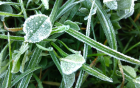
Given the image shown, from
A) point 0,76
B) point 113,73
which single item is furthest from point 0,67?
point 113,73

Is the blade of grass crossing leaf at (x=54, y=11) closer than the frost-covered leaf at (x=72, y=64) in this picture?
No

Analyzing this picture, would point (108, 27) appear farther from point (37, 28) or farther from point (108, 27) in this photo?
point (37, 28)

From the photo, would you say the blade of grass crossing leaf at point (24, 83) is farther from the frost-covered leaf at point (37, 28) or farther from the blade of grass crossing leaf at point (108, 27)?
the blade of grass crossing leaf at point (108, 27)

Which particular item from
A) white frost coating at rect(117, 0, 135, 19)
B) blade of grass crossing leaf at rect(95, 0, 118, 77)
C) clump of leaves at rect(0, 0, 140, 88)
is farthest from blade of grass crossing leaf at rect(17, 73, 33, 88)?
white frost coating at rect(117, 0, 135, 19)

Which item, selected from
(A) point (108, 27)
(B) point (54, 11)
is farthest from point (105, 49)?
(B) point (54, 11)

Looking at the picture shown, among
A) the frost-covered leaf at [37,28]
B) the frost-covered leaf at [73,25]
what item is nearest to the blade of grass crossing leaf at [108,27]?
the frost-covered leaf at [73,25]

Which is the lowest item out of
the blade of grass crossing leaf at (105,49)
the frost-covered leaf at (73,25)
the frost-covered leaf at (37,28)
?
the blade of grass crossing leaf at (105,49)

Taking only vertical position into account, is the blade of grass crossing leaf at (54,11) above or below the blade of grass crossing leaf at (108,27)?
above

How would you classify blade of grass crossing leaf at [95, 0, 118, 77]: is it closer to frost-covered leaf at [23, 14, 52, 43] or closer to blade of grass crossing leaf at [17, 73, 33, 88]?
frost-covered leaf at [23, 14, 52, 43]
